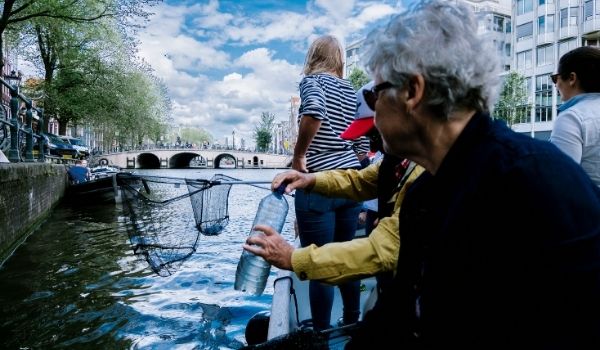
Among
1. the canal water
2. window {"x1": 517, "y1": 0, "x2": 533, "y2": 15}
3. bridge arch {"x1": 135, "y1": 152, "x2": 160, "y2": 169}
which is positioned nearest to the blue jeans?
the canal water

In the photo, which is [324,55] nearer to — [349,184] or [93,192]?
[349,184]

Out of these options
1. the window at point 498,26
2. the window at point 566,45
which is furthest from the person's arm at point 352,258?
the window at point 566,45

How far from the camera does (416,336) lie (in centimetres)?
123

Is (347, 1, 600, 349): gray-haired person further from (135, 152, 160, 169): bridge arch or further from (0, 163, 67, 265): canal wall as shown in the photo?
(135, 152, 160, 169): bridge arch

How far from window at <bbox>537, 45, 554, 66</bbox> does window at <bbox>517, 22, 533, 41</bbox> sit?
1.74m

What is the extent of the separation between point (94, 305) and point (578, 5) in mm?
42098

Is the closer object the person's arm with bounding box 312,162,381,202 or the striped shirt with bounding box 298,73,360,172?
the person's arm with bounding box 312,162,381,202

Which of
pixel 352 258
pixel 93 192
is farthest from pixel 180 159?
pixel 352 258

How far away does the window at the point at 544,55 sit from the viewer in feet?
127

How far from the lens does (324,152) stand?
9.51ft

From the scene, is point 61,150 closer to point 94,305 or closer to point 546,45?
point 94,305

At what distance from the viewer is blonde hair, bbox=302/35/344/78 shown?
2.94m

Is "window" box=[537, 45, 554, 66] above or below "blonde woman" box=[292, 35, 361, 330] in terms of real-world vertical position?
above

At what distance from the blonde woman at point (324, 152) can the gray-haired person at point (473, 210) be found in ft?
4.51
